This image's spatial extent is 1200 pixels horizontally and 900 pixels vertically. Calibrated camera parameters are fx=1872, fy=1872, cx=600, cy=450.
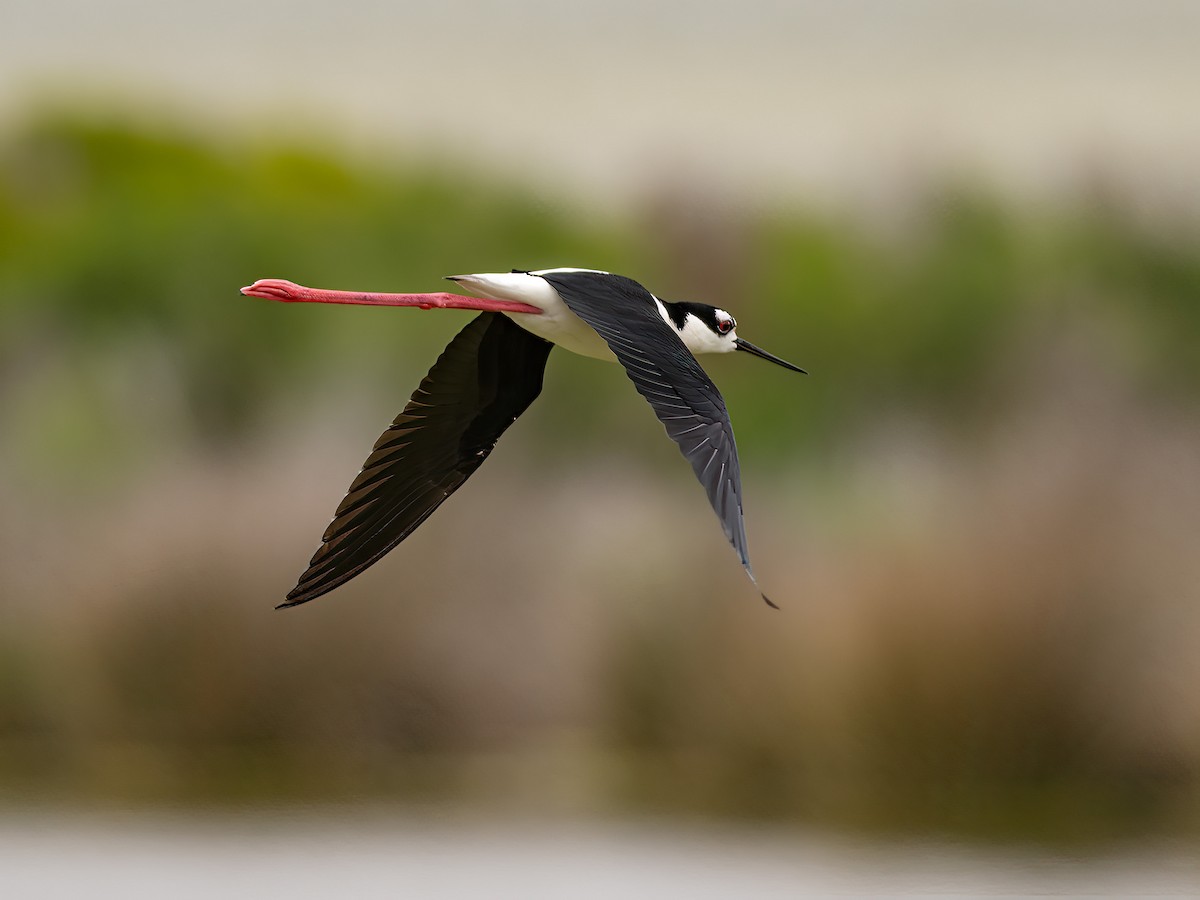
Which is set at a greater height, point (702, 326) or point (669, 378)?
point (702, 326)

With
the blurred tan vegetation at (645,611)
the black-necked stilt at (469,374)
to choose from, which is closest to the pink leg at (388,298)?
the black-necked stilt at (469,374)

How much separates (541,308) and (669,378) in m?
0.56

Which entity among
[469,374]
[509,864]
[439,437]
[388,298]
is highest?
[388,298]

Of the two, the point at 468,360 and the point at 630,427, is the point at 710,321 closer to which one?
the point at 468,360

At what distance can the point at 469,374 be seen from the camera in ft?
14.6

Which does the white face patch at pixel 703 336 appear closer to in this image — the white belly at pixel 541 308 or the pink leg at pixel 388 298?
the white belly at pixel 541 308

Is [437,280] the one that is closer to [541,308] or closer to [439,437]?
[439,437]

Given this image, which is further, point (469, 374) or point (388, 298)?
point (469, 374)

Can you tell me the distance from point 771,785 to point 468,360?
13.7 ft

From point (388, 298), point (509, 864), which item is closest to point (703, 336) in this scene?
point (388, 298)

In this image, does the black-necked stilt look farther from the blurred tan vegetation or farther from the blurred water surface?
the blurred water surface

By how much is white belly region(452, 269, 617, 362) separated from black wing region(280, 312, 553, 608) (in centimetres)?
19

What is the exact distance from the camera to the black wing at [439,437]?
437cm

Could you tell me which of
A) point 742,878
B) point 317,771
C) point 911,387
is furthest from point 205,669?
point 911,387
